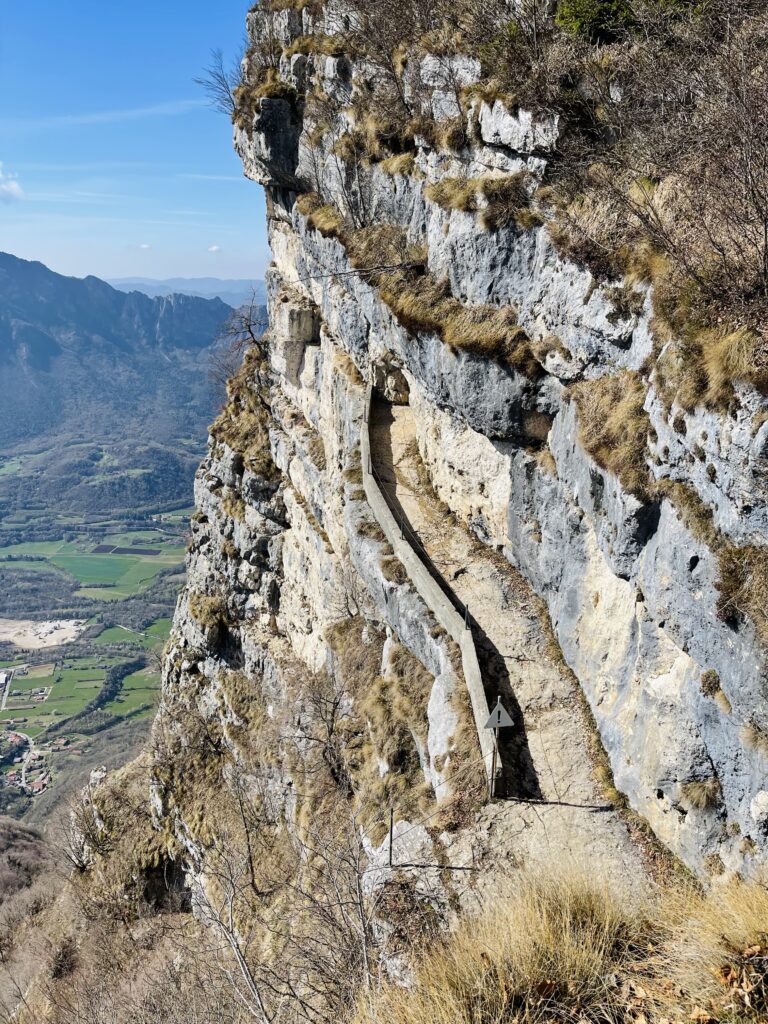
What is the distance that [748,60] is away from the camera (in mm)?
12586

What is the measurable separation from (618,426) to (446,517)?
27.7 ft

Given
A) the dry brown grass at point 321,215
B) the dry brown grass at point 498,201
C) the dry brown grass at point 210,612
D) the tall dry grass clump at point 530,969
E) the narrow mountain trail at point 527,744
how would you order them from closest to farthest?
the tall dry grass clump at point 530,969 < the narrow mountain trail at point 527,744 < the dry brown grass at point 498,201 < the dry brown grass at point 321,215 < the dry brown grass at point 210,612

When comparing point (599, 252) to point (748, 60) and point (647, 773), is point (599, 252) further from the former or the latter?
point (647, 773)

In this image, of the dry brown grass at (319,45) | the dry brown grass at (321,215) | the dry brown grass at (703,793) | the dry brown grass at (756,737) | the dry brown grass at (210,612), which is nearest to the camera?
the dry brown grass at (756,737)

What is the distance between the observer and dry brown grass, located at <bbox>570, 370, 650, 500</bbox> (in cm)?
1091

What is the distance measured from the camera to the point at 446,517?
1958 centimetres

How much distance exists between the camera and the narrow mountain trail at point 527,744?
10.6m

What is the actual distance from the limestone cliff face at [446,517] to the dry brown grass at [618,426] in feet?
0.48

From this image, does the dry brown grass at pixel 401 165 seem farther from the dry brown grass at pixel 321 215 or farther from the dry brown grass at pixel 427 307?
the dry brown grass at pixel 321 215

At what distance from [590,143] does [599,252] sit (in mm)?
3396

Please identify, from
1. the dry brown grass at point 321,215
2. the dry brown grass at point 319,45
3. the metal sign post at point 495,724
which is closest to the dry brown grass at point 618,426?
the metal sign post at point 495,724

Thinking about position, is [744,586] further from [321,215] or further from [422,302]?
[321,215]

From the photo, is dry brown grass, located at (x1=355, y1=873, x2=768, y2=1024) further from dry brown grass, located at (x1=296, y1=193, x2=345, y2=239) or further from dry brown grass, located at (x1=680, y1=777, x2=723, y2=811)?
dry brown grass, located at (x1=296, y1=193, x2=345, y2=239)

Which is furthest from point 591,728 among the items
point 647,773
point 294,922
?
point 294,922
